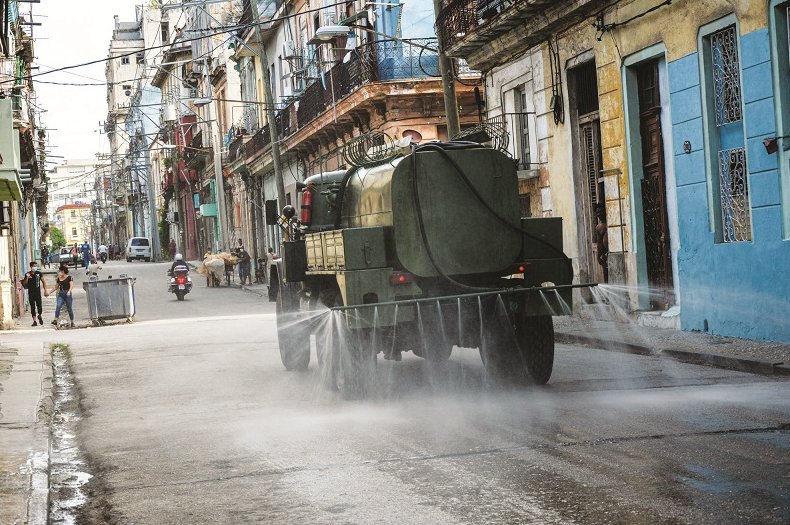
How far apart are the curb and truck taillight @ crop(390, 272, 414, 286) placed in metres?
3.46

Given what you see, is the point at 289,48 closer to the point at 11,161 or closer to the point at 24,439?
the point at 11,161

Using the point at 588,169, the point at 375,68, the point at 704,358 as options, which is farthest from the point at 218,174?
the point at 704,358

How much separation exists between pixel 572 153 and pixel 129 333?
29.7ft

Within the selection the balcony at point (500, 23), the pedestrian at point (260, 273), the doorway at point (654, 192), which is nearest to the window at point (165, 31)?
the pedestrian at point (260, 273)

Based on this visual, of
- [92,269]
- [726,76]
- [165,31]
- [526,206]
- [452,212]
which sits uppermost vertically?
[165,31]

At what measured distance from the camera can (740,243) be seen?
13.9 metres

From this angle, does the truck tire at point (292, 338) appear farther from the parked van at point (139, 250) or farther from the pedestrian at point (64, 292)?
the parked van at point (139, 250)

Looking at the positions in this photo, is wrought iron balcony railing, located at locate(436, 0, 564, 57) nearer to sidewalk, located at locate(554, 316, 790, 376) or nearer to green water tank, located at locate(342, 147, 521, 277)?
sidewalk, located at locate(554, 316, 790, 376)

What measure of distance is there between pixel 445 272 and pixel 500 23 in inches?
405

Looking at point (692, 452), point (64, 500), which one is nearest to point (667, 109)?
point (692, 452)

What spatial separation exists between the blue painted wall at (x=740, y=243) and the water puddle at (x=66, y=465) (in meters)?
7.50

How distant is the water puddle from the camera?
6.45 meters

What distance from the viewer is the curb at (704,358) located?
10.9 meters

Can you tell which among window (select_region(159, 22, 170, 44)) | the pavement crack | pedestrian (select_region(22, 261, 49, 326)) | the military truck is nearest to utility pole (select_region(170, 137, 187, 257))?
window (select_region(159, 22, 170, 44))
